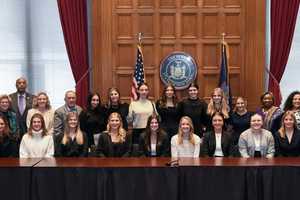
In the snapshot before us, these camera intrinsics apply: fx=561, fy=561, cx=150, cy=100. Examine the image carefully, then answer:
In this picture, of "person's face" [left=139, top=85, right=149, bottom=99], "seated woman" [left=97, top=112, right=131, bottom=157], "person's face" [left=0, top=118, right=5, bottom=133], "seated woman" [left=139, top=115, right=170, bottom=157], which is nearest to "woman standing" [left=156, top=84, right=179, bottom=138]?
"person's face" [left=139, top=85, right=149, bottom=99]

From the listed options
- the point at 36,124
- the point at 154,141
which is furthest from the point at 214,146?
the point at 36,124

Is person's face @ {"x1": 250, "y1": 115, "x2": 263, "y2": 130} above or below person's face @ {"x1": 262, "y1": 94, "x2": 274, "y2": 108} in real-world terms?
below

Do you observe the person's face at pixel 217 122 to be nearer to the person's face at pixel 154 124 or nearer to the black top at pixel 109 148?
the person's face at pixel 154 124

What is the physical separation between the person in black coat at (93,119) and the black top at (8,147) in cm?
102

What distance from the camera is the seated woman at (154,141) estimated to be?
7.25 metres

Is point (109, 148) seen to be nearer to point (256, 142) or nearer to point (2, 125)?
point (2, 125)

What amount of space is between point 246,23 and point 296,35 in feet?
2.97

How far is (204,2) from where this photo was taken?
930 cm

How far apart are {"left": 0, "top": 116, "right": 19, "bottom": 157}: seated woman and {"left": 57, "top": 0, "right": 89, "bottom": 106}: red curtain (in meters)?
2.11

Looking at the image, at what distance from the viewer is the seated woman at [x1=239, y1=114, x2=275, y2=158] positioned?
713cm

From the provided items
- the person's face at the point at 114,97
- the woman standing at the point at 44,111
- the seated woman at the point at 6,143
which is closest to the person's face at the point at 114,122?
the person's face at the point at 114,97

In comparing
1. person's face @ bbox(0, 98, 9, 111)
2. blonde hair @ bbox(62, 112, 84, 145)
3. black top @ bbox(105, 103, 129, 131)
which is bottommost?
blonde hair @ bbox(62, 112, 84, 145)

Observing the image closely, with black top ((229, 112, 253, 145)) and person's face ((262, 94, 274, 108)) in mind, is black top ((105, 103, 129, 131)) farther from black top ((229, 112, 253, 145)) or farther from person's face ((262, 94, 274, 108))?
person's face ((262, 94, 274, 108))

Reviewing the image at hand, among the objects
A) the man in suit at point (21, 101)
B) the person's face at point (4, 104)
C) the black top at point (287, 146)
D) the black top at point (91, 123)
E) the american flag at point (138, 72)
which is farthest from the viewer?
the american flag at point (138, 72)
